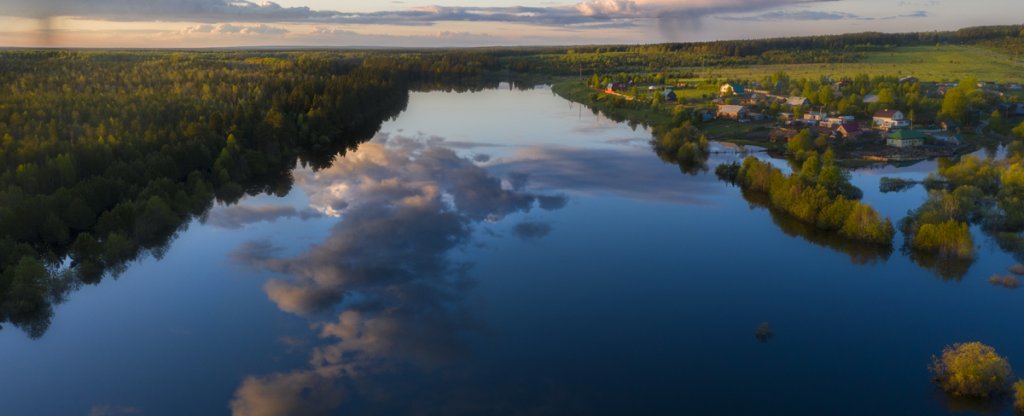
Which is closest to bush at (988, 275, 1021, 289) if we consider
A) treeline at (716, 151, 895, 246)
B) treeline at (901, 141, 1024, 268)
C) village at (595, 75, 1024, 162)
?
treeline at (901, 141, 1024, 268)

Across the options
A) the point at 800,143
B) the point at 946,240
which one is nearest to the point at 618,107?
the point at 800,143

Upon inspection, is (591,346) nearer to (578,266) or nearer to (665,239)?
(578,266)

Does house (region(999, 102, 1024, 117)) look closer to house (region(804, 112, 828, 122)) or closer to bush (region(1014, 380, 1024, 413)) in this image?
house (region(804, 112, 828, 122))

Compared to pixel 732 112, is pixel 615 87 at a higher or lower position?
higher

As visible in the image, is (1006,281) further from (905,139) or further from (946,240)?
(905,139)

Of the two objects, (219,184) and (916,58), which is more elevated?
(916,58)

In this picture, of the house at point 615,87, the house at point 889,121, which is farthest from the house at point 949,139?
the house at point 615,87

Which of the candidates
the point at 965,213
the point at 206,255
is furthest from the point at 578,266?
the point at 965,213
